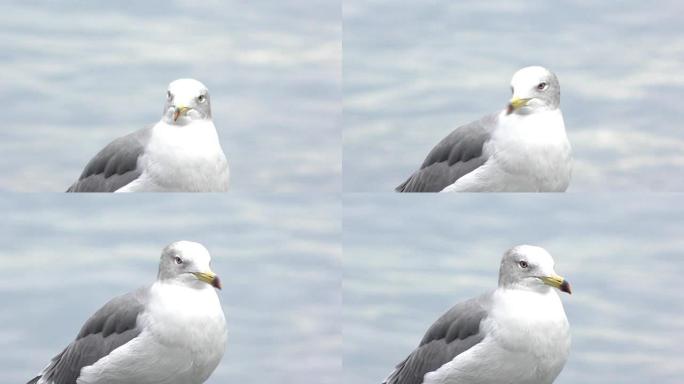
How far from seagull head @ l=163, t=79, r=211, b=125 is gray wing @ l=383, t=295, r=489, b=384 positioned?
152 cm

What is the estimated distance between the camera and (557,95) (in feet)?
30.4

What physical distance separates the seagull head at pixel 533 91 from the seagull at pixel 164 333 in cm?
165

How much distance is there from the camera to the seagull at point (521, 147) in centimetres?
911

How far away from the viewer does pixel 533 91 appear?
922 cm

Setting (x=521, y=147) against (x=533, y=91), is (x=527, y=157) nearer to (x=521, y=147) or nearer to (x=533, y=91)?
(x=521, y=147)

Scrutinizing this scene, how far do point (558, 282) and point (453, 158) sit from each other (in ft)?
2.73

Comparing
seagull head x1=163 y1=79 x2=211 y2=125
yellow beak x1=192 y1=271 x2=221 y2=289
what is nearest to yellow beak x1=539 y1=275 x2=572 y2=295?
yellow beak x1=192 y1=271 x2=221 y2=289

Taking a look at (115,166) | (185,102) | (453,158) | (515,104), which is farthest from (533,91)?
(115,166)

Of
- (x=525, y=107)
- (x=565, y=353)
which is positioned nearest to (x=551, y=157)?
(x=525, y=107)

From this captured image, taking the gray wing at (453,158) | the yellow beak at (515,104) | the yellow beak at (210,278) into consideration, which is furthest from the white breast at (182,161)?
the yellow beak at (515,104)

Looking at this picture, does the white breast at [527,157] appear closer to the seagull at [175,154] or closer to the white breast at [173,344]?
the seagull at [175,154]

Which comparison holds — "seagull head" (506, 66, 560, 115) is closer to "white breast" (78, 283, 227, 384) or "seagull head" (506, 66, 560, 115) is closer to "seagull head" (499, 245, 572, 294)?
"seagull head" (499, 245, 572, 294)

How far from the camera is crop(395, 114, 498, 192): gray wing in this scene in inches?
366

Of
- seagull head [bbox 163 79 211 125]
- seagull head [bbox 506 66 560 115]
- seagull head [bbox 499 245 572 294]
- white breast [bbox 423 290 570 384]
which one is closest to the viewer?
white breast [bbox 423 290 570 384]
